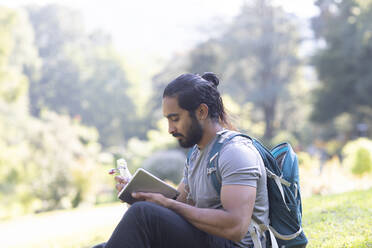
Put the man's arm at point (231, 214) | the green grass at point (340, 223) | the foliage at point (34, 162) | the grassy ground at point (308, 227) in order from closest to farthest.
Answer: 1. the man's arm at point (231, 214)
2. the green grass at point (340, 223)
3. the grassy ground at point (308, 227)
4. the foliage at point (34, 162)

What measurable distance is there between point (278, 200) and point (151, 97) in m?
33.0

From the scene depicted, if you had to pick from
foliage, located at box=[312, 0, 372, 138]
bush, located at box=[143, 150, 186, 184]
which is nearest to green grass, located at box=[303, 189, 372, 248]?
bush, located at box=[143, 150, 186, 184]

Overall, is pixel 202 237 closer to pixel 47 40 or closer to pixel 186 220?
pixel 186 220

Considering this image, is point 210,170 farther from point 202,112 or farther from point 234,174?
point 202,112

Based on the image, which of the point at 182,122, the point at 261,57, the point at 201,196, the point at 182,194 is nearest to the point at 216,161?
the point at 201,196

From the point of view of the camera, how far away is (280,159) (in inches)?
91.2

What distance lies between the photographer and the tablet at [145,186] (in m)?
2.13

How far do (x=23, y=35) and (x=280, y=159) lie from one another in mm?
39767

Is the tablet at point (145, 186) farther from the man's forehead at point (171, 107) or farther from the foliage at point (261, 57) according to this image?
the foliage at point (261, 57)

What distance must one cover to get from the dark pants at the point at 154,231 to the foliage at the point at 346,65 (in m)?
20.3

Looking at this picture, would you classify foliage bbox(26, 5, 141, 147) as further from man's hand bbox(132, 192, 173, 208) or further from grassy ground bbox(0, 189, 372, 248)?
man's hand bbox(132, 192, 173, 208)

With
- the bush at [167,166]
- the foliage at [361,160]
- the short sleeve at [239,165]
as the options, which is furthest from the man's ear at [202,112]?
the bush at [167,166]

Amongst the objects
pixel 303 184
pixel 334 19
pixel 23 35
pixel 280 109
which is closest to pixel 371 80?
pixel 334 19

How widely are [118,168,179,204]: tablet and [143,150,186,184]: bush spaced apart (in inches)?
420
